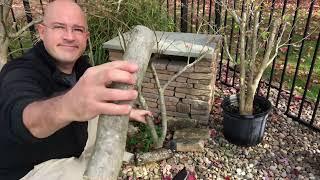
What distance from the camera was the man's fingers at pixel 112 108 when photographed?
77cm

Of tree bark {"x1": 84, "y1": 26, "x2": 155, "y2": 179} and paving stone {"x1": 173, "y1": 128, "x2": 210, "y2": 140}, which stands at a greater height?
tree bark {"x1": 84, "y1": 26, "x2": 155, "y2": 179}

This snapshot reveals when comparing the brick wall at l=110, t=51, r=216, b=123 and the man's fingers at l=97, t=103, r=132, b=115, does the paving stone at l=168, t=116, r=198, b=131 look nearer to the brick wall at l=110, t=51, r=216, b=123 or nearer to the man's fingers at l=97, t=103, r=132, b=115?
the brick wall at l=110, t=51, r=216, b=123

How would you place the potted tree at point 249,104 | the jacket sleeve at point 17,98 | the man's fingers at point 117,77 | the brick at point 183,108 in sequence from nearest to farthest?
the man's fingers at point 117,77 → the jacket sleeve at point 17,98 → the potted tree at point 249,104 → the brick at point 183,108

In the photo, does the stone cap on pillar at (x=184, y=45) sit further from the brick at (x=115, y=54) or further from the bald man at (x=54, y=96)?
the bald man at (x=54, y=96)

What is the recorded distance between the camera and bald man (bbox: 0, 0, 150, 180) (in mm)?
776

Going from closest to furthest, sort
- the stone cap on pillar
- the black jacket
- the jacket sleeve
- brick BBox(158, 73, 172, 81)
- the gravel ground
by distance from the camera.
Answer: the jacket sleeve
the black jacket
the gravel ground
the stone cap on pillar
brick BBox(158, 73, 172, 81)

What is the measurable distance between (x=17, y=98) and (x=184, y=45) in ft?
9.23

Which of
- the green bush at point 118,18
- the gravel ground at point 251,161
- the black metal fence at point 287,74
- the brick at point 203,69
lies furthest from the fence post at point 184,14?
the gravel ground at point 251,161

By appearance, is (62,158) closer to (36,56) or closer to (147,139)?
(36,56)

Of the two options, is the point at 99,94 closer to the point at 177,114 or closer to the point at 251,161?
the point at 251,161

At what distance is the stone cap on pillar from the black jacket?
137cm

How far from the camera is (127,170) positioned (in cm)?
336

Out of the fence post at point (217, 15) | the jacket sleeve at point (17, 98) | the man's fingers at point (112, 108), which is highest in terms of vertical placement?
the man's fingers at point (112, 108)

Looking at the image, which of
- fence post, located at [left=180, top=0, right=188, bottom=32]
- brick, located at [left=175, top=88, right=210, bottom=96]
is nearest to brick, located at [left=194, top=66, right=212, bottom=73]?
brick, located at [left=175, top=88, right=210, bottom=96]
